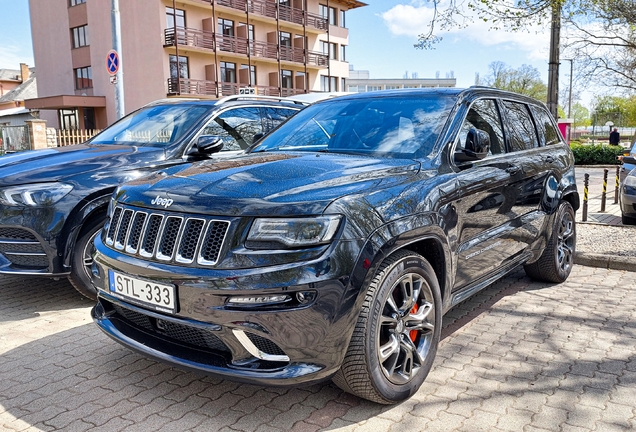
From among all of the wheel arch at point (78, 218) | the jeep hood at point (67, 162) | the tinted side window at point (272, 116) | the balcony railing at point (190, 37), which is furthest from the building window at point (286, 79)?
the wheel arch at point (78, 218)

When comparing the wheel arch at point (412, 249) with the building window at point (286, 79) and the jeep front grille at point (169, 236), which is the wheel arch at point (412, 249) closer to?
the jeep front grille at point (169, 236)

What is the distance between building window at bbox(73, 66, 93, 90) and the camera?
3600cm

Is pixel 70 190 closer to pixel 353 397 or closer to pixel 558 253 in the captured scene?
pixel 353 397

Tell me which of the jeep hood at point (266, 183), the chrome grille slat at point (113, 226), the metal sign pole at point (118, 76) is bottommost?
the chrome grille slat at point (113, 226)

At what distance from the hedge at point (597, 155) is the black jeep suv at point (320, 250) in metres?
25.2

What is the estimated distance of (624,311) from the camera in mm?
4859

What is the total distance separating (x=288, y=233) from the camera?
265 cm

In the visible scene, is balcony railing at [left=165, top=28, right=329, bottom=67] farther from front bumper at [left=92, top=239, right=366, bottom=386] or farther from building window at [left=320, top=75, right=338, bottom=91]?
front bumper at [left=92, top=239, right=366, bottom=386]

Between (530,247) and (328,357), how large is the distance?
288 cm

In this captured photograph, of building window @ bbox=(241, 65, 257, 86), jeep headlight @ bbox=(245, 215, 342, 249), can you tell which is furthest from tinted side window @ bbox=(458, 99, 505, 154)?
building window @ bbox=(241, 65, 257, 86)

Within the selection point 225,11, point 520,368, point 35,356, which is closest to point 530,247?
point 520,368

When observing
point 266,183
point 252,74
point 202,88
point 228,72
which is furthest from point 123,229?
point 252,74

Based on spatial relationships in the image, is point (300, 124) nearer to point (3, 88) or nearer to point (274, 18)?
point (274, 18)

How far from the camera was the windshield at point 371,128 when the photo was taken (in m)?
3.77
